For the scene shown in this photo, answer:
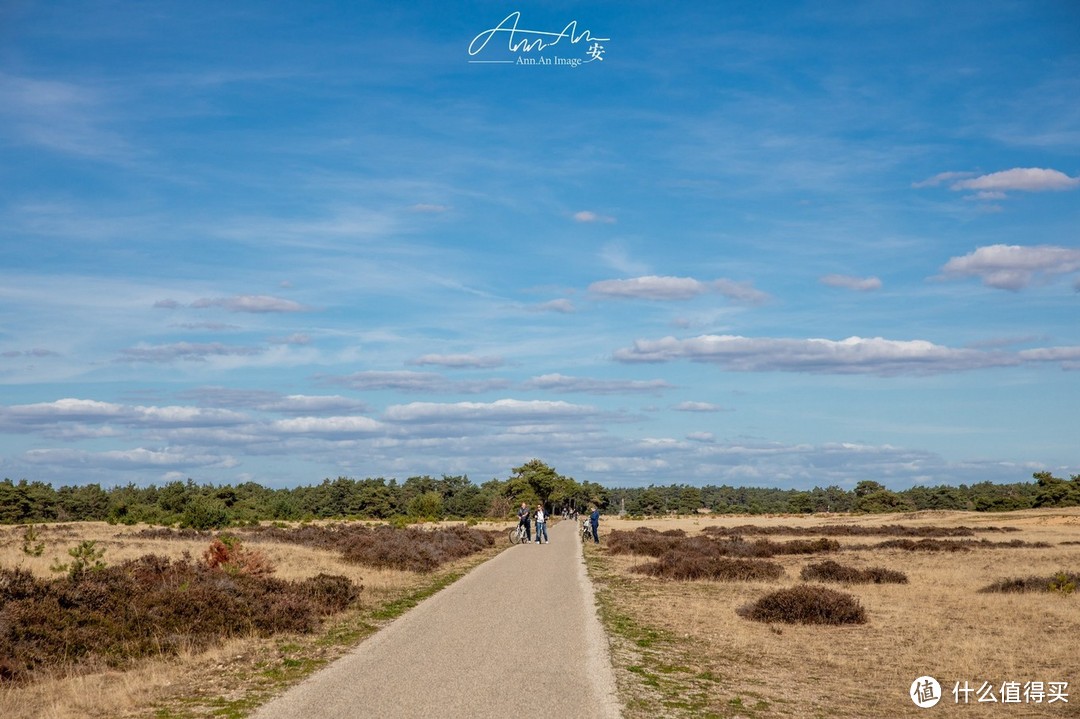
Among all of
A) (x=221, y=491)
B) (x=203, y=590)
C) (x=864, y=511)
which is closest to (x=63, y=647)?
(x=203, y=590)

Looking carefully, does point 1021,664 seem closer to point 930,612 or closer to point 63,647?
point 930,612

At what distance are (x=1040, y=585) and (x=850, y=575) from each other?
17.3 ft

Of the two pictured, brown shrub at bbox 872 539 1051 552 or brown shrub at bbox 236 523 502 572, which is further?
brown shrub at bbox 872 539 1051 552

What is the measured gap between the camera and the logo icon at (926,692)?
1137 centimetres

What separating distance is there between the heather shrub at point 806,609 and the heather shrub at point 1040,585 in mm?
6107

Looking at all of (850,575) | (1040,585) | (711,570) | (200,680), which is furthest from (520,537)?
(200,680)

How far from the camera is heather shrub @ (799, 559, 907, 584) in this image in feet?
85.5

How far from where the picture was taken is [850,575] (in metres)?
Answer: 26.5

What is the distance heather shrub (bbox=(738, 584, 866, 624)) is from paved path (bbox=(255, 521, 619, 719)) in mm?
3561

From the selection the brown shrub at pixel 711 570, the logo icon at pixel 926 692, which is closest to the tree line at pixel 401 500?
the brown shrub at pixel 711 570

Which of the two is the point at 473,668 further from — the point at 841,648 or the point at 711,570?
the point at 711,570

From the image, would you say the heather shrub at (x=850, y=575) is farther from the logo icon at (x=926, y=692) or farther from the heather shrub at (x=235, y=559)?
the heather shrub at (x=235, y=559)
